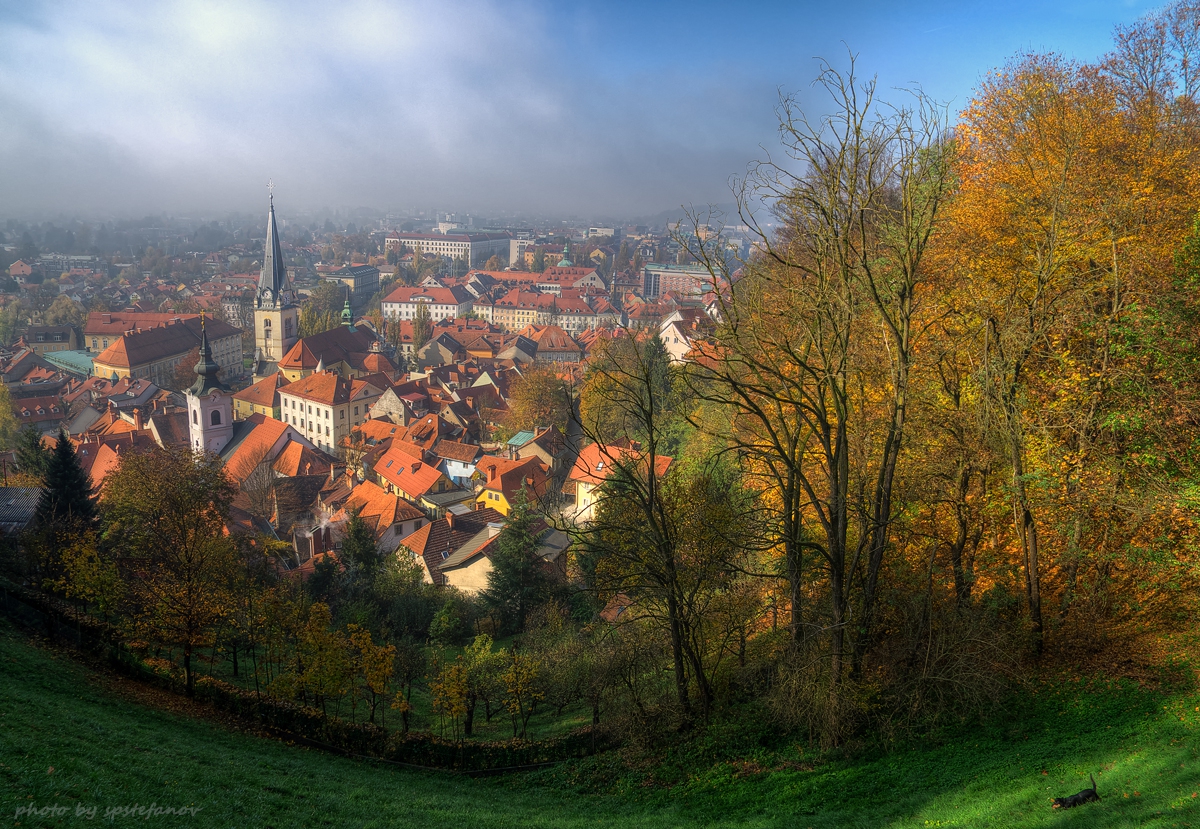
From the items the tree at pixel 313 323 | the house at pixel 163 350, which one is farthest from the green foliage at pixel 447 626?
the tree at pixel 313 323

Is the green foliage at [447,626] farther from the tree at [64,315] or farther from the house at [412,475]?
the tree at [64,315]

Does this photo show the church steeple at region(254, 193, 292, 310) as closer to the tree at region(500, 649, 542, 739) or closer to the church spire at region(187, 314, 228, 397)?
the church spire at region(187, 314, 228, 397)

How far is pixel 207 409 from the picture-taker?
3922 centimetres

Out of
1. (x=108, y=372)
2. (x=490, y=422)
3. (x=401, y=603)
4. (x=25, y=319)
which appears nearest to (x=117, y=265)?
(x=25, y=319)

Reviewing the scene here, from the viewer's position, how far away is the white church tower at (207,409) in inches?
1539

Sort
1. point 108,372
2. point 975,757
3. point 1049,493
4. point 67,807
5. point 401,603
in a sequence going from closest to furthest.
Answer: point 67,807 < point 975,757 < point 1049,493 < point 401,603 < point 108,372

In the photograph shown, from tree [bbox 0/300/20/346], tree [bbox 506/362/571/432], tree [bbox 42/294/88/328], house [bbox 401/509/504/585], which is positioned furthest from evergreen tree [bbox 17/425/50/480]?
tree [bbox 42/294/88/328]

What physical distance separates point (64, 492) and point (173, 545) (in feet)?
21.6

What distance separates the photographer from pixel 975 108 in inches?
645

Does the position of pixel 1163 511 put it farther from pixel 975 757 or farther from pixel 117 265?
pixel 117 265

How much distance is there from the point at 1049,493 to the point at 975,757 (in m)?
3.33

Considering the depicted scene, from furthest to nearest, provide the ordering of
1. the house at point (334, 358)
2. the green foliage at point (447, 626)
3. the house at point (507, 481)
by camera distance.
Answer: the house at point (334, 358) → the house at point (507, 481) → the green foliage at point (447, 626)

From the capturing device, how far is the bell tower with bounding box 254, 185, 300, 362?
65250 millimetres

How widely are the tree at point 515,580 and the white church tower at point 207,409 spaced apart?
25.6m
